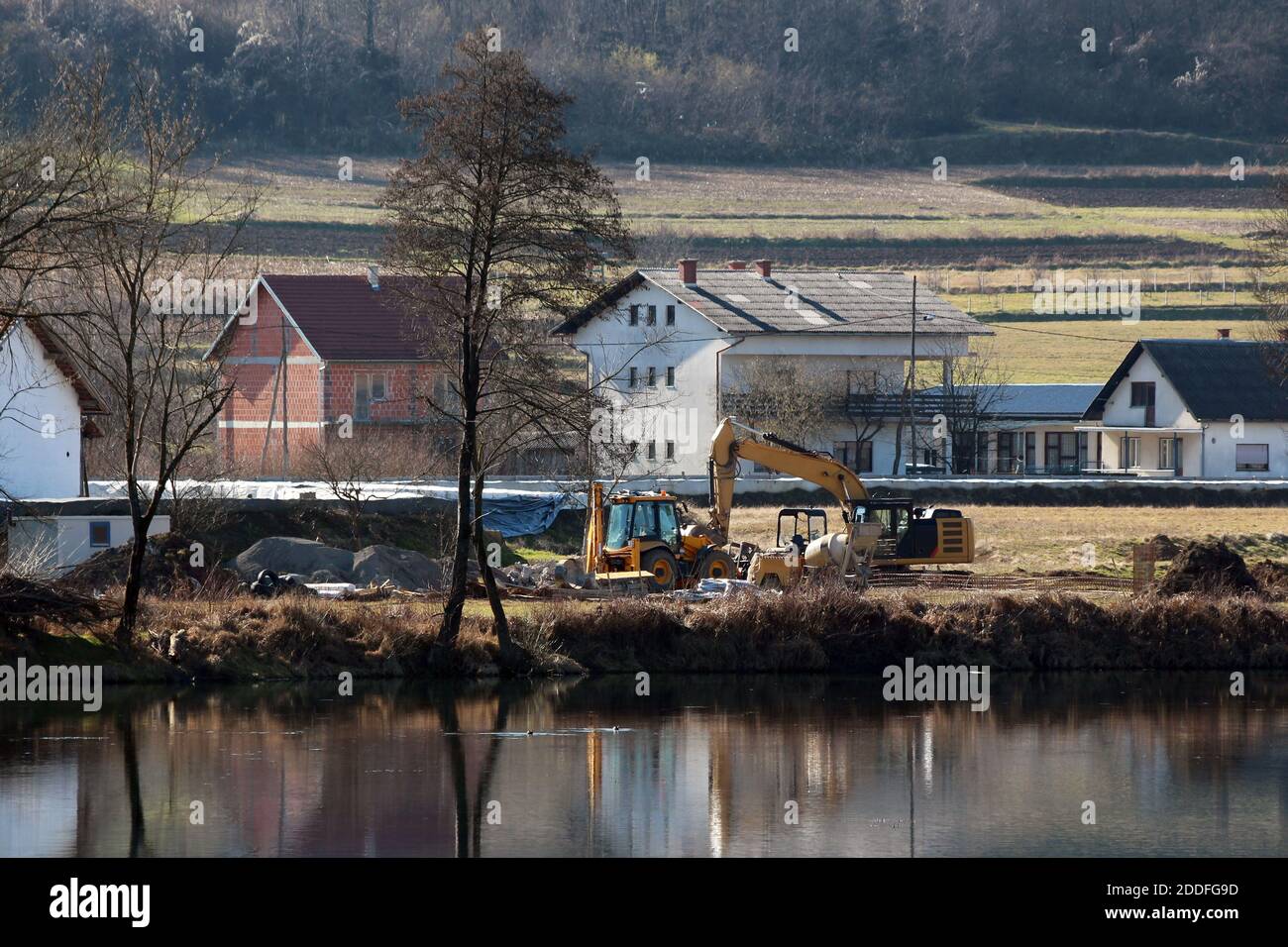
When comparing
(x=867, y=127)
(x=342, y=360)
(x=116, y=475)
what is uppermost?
(x=867, y=127)

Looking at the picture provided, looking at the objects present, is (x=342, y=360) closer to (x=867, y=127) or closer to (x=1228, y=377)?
(x=1228, y=377)

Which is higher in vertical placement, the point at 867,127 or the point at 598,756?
the point at 867,127

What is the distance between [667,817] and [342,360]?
1932 inches

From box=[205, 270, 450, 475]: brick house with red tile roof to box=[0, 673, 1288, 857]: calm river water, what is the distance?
129 ft

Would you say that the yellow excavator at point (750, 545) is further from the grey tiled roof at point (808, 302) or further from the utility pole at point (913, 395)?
the grey tiled roof at point (808, 302)

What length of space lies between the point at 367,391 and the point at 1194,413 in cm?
3241

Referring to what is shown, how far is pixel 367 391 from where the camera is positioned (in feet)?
233

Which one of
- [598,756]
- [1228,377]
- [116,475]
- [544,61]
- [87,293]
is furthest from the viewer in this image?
[544,61]

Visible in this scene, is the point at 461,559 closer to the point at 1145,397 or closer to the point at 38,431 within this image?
the point at 38,431

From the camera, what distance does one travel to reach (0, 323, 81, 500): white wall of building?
4338 cm

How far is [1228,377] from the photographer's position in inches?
3105

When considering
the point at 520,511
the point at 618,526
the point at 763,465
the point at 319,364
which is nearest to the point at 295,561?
the point at 618,526

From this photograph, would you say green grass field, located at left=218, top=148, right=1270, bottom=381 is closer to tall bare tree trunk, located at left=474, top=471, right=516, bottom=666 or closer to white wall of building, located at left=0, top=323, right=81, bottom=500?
white wall of building, located at left=0, top=323, right=81, bottom=500
